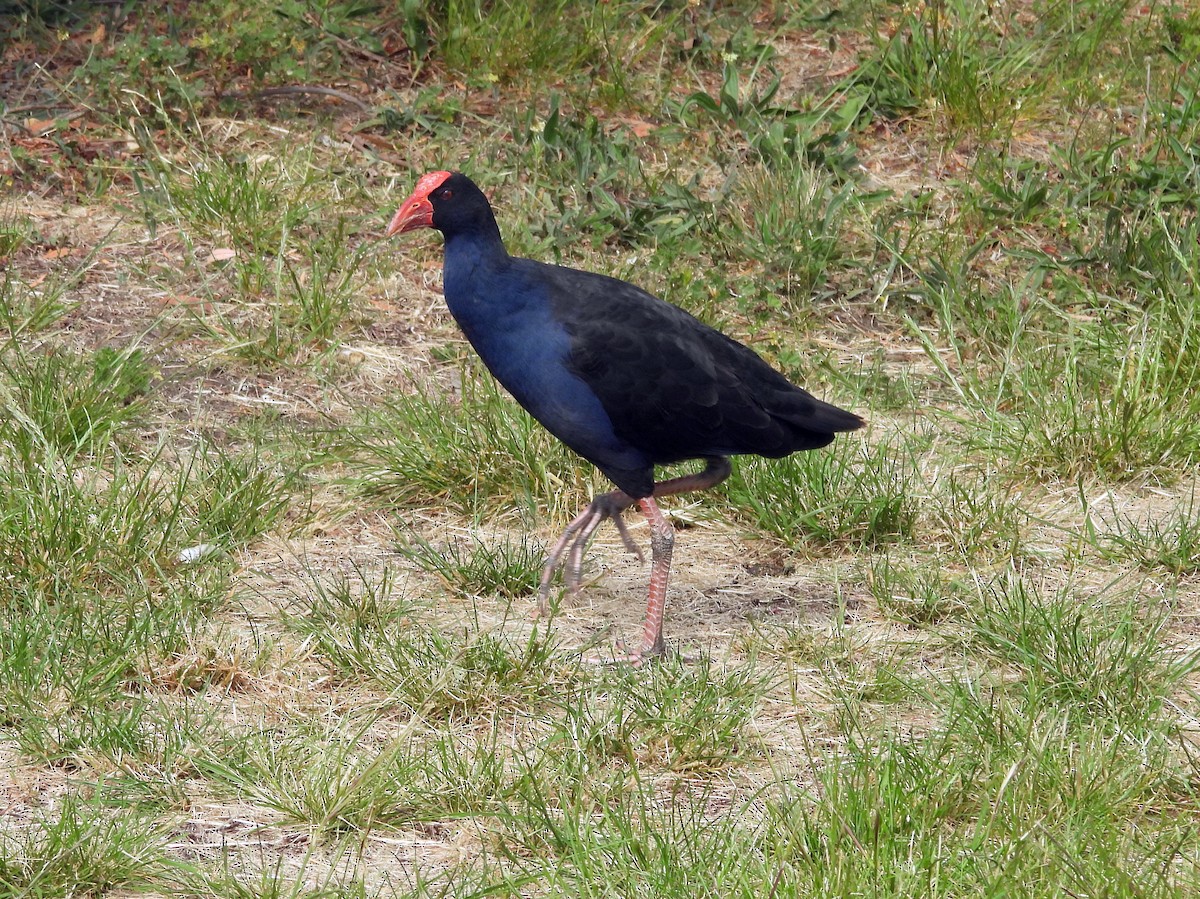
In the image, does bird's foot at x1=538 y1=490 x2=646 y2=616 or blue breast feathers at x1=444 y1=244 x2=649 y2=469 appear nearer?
blue breast feathers at x1=444 y1=244 x2=649 y2=469

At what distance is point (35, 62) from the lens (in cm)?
763

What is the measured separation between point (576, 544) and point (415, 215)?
1.08 meters

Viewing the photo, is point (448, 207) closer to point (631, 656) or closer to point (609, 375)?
point (609, 375)

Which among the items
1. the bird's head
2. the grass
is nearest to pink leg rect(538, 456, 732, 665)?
the grass

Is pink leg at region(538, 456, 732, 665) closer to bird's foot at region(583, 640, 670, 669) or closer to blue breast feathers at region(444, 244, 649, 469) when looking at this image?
bird's foot at region(583, 640, 670, 669)

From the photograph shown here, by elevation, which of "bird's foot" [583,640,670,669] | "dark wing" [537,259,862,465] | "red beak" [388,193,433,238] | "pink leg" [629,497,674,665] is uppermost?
"red beak" [388,193,433,238]

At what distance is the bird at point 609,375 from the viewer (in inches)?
176

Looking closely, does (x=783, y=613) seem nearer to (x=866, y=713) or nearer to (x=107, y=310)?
(x=866, y=713)

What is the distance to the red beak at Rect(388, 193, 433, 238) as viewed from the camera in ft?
15.5

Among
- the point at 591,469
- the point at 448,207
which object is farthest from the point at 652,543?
the point at 448,207

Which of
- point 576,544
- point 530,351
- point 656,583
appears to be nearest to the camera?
point 530,351

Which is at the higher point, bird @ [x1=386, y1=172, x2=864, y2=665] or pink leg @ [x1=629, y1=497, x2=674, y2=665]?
bird @ [x1=386, y1=172, x2=864, y2=665]

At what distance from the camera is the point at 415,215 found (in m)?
4.76

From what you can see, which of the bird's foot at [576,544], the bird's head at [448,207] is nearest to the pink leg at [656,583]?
the bird's foot at [576,544]
